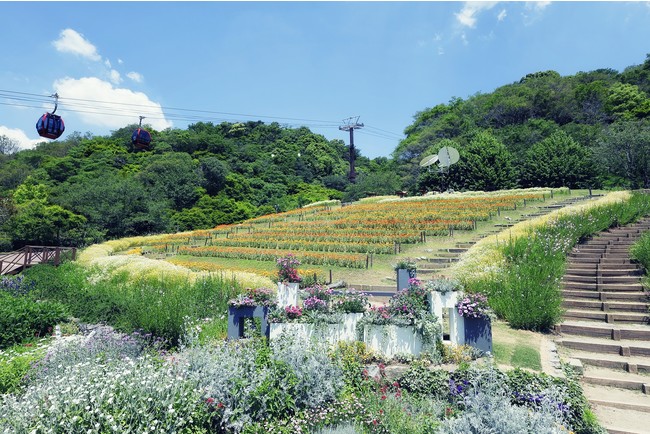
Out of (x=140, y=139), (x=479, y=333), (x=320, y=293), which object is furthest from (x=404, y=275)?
(x=140, y=139)

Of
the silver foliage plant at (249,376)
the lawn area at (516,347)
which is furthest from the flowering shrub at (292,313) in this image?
the lawn area at (516,347)

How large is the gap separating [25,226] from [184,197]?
746 inches

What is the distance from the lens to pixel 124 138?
6181cm

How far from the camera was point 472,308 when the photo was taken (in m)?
5.60

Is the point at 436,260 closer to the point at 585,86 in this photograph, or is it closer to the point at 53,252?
the point at 53,252

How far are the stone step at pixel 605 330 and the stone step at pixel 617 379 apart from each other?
3.93 feet

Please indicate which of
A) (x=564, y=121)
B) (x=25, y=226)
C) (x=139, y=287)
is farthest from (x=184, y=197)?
(x=564, y=121)

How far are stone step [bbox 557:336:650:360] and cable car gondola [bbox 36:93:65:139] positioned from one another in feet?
44.1

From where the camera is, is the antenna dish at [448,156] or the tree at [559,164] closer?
the antenna dish at [448,156]

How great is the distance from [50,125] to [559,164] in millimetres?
40667

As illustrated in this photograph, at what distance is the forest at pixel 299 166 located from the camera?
106ft

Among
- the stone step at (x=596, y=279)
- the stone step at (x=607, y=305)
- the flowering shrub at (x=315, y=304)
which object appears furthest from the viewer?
the stone step at (x=596, y=279)

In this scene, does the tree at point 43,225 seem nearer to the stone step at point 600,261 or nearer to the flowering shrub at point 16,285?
the flowering shrub at point 16,285

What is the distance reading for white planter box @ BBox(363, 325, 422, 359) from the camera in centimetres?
561
